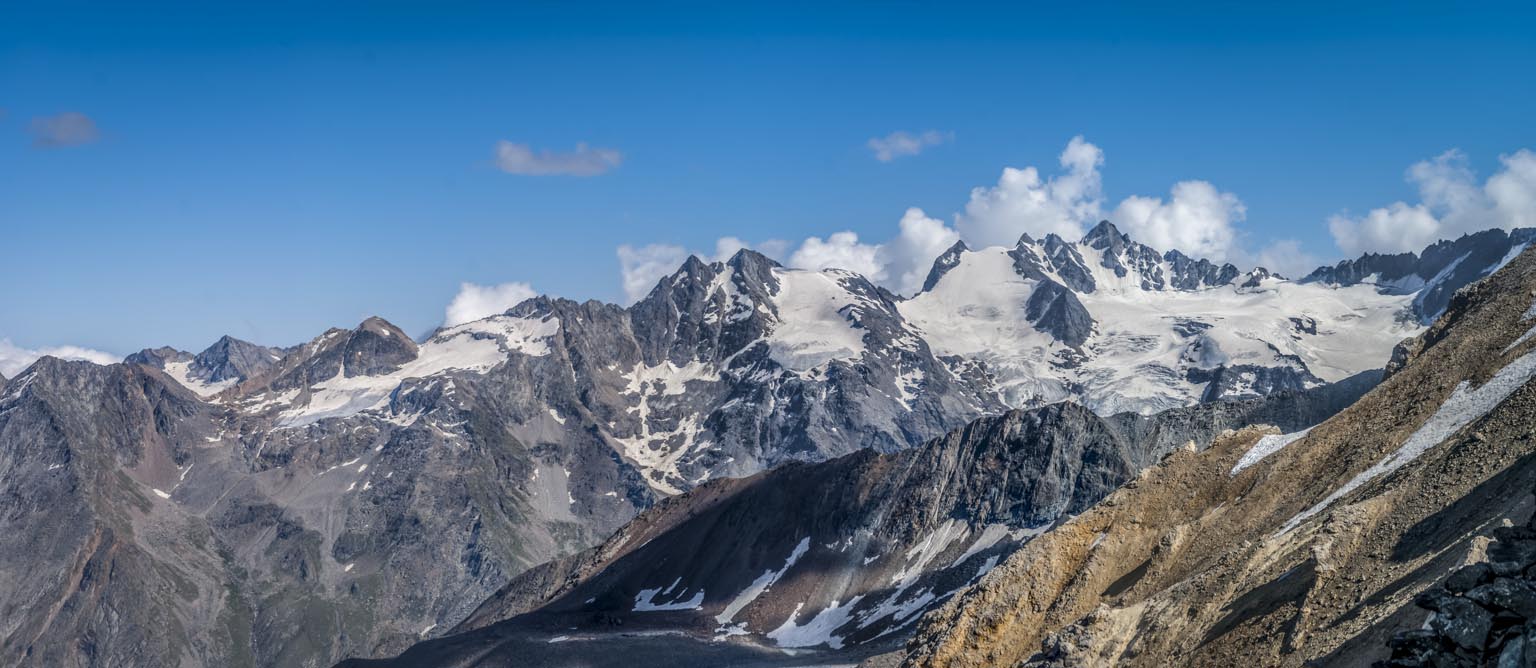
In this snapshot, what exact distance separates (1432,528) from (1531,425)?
714cm

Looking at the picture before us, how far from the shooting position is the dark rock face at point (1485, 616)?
24797 mm

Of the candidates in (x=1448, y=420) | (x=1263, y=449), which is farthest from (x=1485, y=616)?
(x=1263, y=449)

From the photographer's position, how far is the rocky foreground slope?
121 feet

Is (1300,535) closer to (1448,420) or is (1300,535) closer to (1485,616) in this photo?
(1448,420)

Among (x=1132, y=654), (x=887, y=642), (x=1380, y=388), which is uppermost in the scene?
(x=1380, y=388)

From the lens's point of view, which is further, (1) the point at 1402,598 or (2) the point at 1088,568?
(2) the point at 1088,568

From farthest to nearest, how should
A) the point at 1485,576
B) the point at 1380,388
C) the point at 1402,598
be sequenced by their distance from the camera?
the point at 1380,388 < the point at 1402,598 < the point at 1485,576

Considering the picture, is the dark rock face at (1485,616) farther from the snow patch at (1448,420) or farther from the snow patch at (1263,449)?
the snow patch at (1263,449)

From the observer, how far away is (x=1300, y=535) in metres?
44.2

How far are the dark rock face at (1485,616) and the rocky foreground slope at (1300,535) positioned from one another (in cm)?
33

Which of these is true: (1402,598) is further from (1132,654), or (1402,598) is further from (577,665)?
(577,665)

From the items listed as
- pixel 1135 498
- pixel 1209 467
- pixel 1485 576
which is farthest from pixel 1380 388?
pixel 1485 576

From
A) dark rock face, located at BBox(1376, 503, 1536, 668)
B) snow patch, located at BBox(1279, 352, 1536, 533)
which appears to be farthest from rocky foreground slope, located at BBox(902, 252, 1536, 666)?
dark rock face, located at BBox(1376, 503, 1536, 668)

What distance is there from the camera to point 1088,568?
57688 mm
